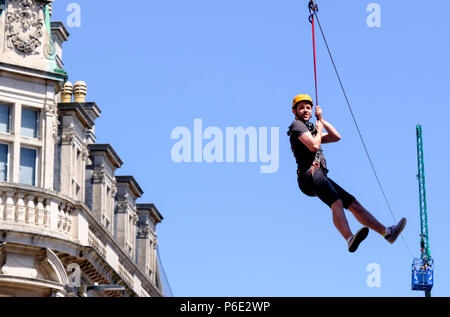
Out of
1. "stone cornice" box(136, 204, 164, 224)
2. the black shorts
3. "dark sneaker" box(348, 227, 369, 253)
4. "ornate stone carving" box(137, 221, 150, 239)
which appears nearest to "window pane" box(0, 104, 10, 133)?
"stone cornice" box(136, 204, 164, 224)

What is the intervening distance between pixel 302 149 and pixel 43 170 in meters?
22.0

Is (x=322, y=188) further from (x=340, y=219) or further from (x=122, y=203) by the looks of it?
(x=122, y=203)

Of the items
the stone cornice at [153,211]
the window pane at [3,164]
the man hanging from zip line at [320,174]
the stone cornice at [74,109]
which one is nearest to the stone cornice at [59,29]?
the stone cornice at [74,109]

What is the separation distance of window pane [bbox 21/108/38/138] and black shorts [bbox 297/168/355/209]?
21988mm

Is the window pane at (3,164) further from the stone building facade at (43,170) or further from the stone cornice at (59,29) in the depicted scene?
the stone cornice at (59,29)

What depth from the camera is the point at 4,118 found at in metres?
50.2

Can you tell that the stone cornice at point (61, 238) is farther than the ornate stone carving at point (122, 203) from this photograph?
No

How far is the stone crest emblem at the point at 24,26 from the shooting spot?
2002 inches

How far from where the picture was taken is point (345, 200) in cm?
3002

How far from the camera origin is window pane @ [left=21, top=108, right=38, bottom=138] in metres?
50.7

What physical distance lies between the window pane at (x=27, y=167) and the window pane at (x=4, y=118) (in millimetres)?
878

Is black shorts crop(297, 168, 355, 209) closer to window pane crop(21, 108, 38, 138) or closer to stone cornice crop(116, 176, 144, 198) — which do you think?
window pane crop(21, 108, 38, 138)
